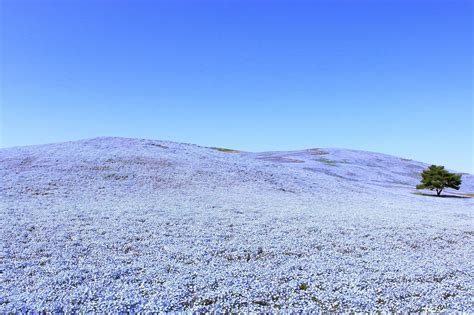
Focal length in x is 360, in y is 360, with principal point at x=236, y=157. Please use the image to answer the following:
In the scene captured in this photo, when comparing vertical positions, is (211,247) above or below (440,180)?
below

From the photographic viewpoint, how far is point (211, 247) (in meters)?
14.7

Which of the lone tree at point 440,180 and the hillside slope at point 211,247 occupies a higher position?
the lone tree at point 440,180

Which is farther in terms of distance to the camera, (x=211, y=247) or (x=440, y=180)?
(x=440, y=180)

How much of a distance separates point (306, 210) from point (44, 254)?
1583 cm

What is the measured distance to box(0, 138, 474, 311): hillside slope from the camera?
32.7 ft

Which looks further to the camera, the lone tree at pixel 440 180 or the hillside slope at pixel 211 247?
the lone tree at pixel 440 180

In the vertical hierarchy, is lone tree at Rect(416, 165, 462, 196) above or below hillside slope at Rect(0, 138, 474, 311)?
above

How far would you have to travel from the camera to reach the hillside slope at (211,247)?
997 centimetres

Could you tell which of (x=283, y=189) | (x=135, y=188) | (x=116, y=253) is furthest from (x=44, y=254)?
(x=283, y=189)

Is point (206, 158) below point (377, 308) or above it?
above

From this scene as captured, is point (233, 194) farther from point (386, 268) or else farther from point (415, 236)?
point (386, 268)

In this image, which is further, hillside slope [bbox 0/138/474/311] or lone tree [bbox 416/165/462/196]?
lone tree [bbox 416/165/462/196]

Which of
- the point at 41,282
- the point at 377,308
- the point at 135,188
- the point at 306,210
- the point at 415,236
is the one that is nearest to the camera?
the point at 377,308

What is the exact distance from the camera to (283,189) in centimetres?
3356
